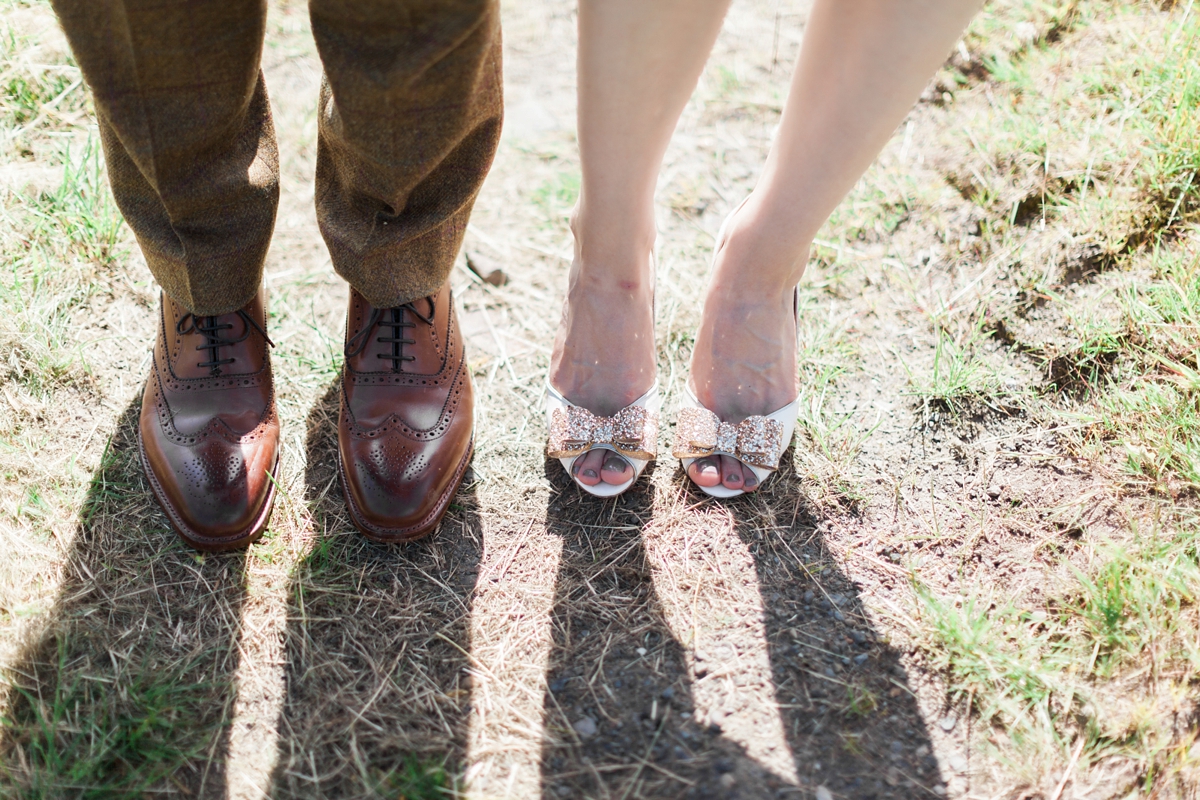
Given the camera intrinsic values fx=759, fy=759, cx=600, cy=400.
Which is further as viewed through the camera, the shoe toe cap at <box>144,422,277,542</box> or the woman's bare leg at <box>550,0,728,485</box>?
the shoe toe cap at <box>144,422,277,542</box>

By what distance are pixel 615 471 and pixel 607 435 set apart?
0.07 metres

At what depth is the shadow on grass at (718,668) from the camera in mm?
1229

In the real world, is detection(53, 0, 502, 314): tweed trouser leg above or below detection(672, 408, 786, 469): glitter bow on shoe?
above

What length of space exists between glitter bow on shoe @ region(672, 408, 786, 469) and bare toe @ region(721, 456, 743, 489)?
0.04 ft

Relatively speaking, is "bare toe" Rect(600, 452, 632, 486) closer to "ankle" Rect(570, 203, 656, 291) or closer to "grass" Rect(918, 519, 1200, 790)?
"ankle" Rect(570, 203, 656, 291)

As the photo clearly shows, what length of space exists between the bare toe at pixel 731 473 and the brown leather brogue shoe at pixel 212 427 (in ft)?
2.95

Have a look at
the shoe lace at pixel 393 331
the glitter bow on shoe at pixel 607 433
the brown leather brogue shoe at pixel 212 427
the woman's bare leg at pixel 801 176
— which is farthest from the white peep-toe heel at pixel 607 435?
the brown leather brogue shoe at pixel 212 427

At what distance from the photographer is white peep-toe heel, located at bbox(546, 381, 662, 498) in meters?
1.54

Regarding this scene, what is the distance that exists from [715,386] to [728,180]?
0.94 m

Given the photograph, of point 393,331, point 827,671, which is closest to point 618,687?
point 827,671

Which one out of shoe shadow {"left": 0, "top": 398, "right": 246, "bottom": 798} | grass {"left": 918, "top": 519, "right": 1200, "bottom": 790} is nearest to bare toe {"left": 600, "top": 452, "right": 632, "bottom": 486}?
grass {"left": 918, "top": 519, "right": 1200, "bottom": 790}

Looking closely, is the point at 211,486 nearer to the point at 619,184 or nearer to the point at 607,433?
the point at 607,433

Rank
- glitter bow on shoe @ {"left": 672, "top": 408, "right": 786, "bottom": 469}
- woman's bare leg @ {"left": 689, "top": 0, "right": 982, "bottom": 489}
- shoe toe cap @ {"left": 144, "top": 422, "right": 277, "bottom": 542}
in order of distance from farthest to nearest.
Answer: glitter bow on shoe @ {"left": 672, "top": 408, "right": 786, "bottom": 469} < shoe toe cap @ {"left": 144, "top": 422, "right": 277, "bottom": 542} < woman's bare leg @ {"left": 689, "top": 0, "right": 982, "bottom": 489}

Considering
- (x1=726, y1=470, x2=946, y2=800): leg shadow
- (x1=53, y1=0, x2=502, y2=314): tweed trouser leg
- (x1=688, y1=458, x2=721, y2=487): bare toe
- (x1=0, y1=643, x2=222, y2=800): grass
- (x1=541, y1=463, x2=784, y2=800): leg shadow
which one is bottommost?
(x1=0, y1=643, x2=222, y2=800): grass
